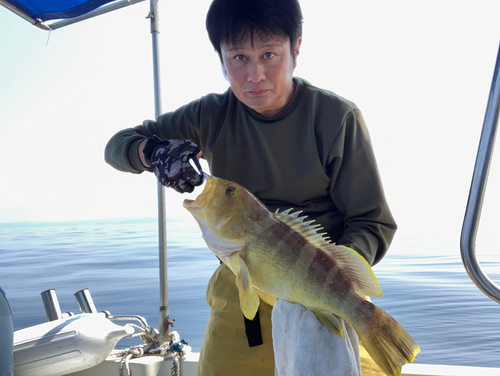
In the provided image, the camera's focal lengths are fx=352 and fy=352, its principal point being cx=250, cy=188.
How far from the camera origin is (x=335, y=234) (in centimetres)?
171

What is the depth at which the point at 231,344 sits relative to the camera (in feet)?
5.17

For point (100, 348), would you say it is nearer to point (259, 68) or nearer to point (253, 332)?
point (253, 332)

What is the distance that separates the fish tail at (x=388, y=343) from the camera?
0.98 meters

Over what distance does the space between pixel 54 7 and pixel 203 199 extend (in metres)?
2.06

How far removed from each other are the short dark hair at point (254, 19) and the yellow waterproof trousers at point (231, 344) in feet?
3.60

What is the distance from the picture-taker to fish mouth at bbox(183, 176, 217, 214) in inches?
48.9

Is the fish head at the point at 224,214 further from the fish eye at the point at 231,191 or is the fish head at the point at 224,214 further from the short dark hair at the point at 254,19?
the short dark hair at the point at 254,19

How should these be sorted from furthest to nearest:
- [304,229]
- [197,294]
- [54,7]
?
[197,294] < [54,7] < [304,229]

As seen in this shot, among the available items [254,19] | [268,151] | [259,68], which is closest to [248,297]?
[268,151]

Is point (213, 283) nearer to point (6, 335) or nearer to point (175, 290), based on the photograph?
point (6, 335)

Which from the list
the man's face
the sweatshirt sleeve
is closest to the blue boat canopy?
the man's face

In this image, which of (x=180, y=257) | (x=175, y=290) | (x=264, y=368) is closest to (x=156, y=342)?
(x=264, y=368)

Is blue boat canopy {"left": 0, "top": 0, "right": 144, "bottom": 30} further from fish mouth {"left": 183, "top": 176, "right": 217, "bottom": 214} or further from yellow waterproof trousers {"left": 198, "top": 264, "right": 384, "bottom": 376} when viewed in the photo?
yellow waterproof trousers {"left": 198, "top": 264, "right": 384, "bottom": 376}

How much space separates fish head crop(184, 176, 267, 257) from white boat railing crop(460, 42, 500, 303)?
2.04ft
